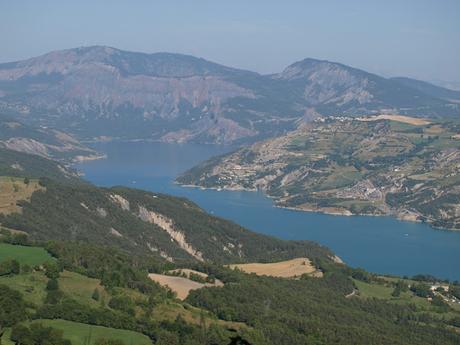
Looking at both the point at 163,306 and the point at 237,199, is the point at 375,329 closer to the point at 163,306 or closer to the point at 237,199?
the point at 163,306

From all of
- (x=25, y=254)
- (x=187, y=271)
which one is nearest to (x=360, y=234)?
(x=187, y=271)

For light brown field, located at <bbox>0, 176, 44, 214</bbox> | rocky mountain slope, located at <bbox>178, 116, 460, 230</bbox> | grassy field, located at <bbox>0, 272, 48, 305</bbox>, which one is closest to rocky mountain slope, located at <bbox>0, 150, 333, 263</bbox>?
light brown field, located at <bbox>0, 176, 44, 214</bbox>

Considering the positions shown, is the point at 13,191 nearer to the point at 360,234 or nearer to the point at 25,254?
the point at 25,254

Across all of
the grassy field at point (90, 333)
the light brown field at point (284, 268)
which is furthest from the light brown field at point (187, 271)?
the grassy field at point (90, 333)

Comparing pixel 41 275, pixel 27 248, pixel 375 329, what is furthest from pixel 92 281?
pixel 375 329

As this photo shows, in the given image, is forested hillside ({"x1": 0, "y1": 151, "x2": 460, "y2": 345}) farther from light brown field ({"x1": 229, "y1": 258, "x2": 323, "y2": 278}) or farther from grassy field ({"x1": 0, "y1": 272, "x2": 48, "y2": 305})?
light brown field ({"x1": 229, "y1": 258, "x2": 323, "y2": 278})

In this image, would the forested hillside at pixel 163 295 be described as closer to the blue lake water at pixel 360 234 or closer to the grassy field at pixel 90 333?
the grassy field at pixel 90 333
